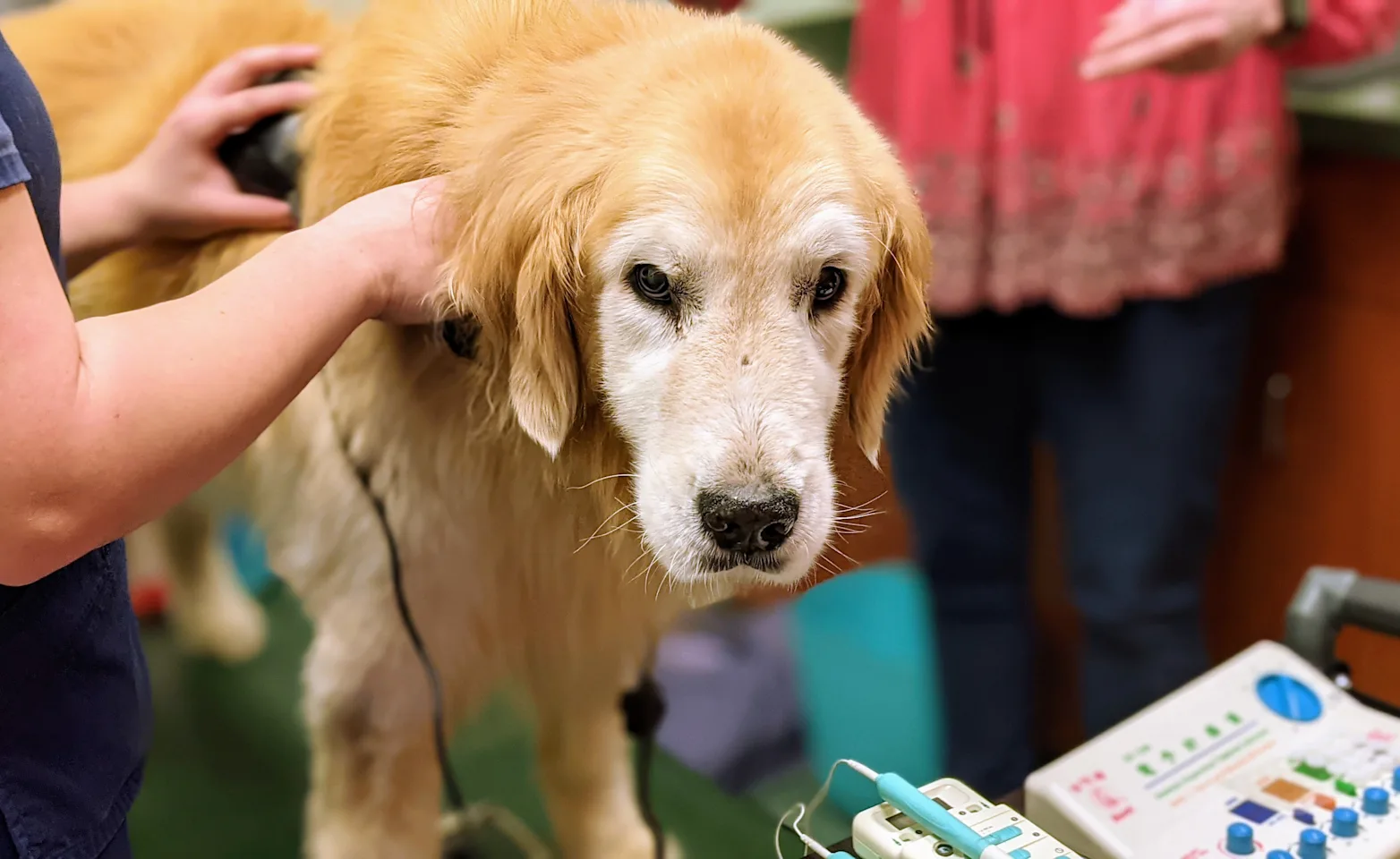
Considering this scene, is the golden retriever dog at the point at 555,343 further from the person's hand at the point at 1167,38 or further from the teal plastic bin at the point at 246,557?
the teal plastic bin at the point at 246,557

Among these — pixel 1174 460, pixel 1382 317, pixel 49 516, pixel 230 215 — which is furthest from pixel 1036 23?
pixel 49 516

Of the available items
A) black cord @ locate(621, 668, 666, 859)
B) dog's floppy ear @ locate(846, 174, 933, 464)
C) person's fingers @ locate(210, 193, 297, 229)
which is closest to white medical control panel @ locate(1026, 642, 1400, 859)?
dog's floppy ear @ locate(846, 174, 933, 464)

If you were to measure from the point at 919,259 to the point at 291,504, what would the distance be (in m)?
0.45

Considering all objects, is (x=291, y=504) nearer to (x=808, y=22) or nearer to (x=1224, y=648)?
(x=808, y=22)

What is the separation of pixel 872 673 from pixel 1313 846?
94 cm

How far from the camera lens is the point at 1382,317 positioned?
4.30ft

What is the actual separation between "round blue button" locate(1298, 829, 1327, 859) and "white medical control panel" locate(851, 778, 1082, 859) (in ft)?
0.47

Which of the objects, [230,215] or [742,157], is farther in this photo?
[230,215]

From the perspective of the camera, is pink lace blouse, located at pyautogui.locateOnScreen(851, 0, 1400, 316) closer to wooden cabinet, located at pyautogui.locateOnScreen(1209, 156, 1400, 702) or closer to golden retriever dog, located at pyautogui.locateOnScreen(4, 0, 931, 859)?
wooden cabinet, located at pyautogui.locateOnScreen(1209, 156, 1400, 702)

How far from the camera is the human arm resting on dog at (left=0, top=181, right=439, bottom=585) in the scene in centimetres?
44

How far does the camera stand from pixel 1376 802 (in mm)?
630

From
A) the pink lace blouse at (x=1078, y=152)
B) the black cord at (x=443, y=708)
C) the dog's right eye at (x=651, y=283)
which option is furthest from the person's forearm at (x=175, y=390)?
the pink lace blouse at (x=1078, y=152)

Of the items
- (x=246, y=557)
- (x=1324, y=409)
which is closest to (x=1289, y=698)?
(x=1324, y=409)

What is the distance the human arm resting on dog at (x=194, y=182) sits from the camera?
2.35ft
